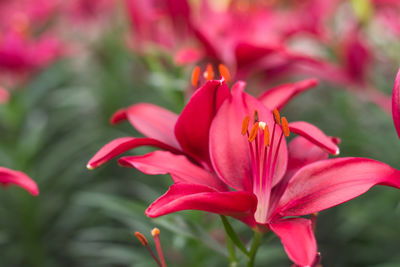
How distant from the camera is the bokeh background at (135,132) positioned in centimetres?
86

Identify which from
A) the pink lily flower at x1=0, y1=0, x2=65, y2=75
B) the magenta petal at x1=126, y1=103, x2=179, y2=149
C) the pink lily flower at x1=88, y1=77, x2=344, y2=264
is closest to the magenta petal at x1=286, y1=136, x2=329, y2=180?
the pink lily flower at x1=88, y1=77, x2=344, y2=264

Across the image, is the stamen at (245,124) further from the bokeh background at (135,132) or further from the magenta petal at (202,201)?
the bokeh background at (135,132)

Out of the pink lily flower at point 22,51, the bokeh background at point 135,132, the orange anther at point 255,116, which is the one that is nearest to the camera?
the orange anther at point 255,116

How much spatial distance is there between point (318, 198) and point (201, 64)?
403 mm

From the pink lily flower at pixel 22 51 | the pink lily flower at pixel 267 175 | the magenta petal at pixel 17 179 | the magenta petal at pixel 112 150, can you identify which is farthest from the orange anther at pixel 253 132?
the pink lily flower at pixel 22 51

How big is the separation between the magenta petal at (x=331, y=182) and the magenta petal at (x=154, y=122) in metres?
0.14

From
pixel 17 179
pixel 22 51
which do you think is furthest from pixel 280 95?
pixel 22 51

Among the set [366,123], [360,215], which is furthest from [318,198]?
[366,123]

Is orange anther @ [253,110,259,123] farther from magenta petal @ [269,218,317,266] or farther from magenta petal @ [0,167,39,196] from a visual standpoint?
magenta petal @ [0,167,39,196]

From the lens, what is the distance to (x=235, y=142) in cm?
46

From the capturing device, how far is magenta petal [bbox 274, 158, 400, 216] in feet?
1.27

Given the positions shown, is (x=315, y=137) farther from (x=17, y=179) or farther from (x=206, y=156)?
(x=17, y=179)

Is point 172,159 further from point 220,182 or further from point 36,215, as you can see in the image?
point 36,215

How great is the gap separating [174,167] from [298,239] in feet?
0.45
